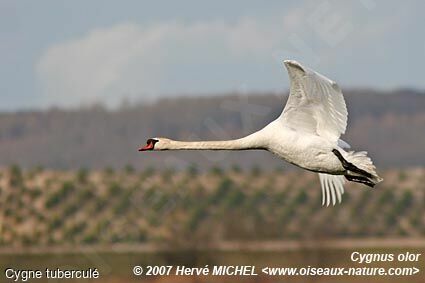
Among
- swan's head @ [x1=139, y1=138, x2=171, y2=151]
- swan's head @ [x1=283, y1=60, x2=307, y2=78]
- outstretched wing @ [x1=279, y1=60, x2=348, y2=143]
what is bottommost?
swan's head @ [x1=139, y1=138, x2=171, y2=151]

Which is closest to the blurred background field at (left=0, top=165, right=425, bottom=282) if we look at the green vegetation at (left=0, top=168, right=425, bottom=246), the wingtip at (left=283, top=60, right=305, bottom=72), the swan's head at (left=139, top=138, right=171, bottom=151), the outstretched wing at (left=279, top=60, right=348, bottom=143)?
the green vegetation at (left=0, top=168, right=425, bottom=246)

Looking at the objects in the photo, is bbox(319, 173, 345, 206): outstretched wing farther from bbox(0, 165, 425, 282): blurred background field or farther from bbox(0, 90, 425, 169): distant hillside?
bbox(0, 90, 425, 169): distant hillside

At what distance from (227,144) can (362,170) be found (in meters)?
1.80

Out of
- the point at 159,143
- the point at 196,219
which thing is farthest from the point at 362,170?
the point at 196,219

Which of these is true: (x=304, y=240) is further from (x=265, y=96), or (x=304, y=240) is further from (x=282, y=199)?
(x=265, y=96)

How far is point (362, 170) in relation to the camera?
17.0 meters

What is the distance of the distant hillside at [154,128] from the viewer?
4058 inches

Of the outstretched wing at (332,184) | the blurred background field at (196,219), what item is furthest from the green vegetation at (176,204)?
the outstretched wing at (332,184)

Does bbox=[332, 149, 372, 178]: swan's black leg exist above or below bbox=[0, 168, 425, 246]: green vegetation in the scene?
above

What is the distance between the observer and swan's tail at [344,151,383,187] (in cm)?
1702

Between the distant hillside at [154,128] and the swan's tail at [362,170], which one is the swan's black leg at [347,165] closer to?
the swan's tail at [362,170]

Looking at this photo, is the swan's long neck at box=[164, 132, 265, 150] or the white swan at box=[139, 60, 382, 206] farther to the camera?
the swan's long neck at box=[164, 132, 265, 150]

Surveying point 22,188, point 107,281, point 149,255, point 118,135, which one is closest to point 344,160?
point 107,281

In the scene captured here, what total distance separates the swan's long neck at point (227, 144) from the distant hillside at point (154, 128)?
80952 mm
